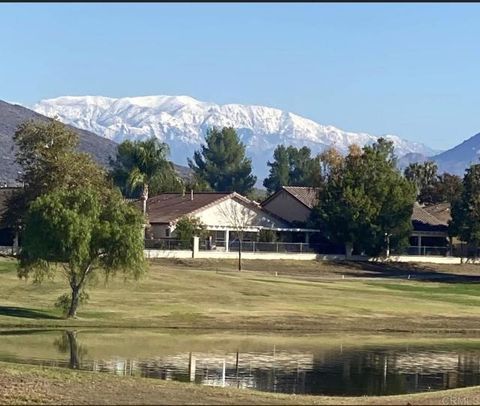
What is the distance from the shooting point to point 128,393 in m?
28.6

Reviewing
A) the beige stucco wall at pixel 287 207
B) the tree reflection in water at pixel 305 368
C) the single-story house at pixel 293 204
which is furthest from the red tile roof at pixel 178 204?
the tree reflection in water at pixel 305 368

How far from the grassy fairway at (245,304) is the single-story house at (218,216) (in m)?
26.4

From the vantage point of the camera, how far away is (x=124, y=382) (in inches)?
1208

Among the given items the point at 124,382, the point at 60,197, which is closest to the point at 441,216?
the point at 60,197

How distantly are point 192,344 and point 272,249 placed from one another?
62.5 metres

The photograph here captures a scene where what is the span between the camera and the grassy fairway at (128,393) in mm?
27250

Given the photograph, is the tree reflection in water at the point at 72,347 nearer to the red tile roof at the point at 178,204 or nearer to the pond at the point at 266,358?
the pond at the point at 266,358

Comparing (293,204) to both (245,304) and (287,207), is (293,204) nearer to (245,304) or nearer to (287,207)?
(287,207)

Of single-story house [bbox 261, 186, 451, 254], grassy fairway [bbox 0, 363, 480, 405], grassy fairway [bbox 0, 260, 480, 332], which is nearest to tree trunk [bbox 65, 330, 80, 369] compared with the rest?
grassy fairway [bbox 0, 260, 480, 332]

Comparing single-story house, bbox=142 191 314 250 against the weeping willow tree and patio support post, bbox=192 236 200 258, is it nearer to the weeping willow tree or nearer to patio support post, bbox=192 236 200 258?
patio support post, bbox=192 236 200 258

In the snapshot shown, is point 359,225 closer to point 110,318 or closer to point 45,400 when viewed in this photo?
point 110,318

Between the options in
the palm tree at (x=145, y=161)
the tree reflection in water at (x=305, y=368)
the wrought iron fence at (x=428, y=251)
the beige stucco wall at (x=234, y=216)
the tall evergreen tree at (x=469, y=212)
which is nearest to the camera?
the tree reflection in water at (x=305, y=368)

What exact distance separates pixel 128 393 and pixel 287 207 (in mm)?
102230

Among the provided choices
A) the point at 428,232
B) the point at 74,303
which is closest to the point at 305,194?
the point at 428,232
